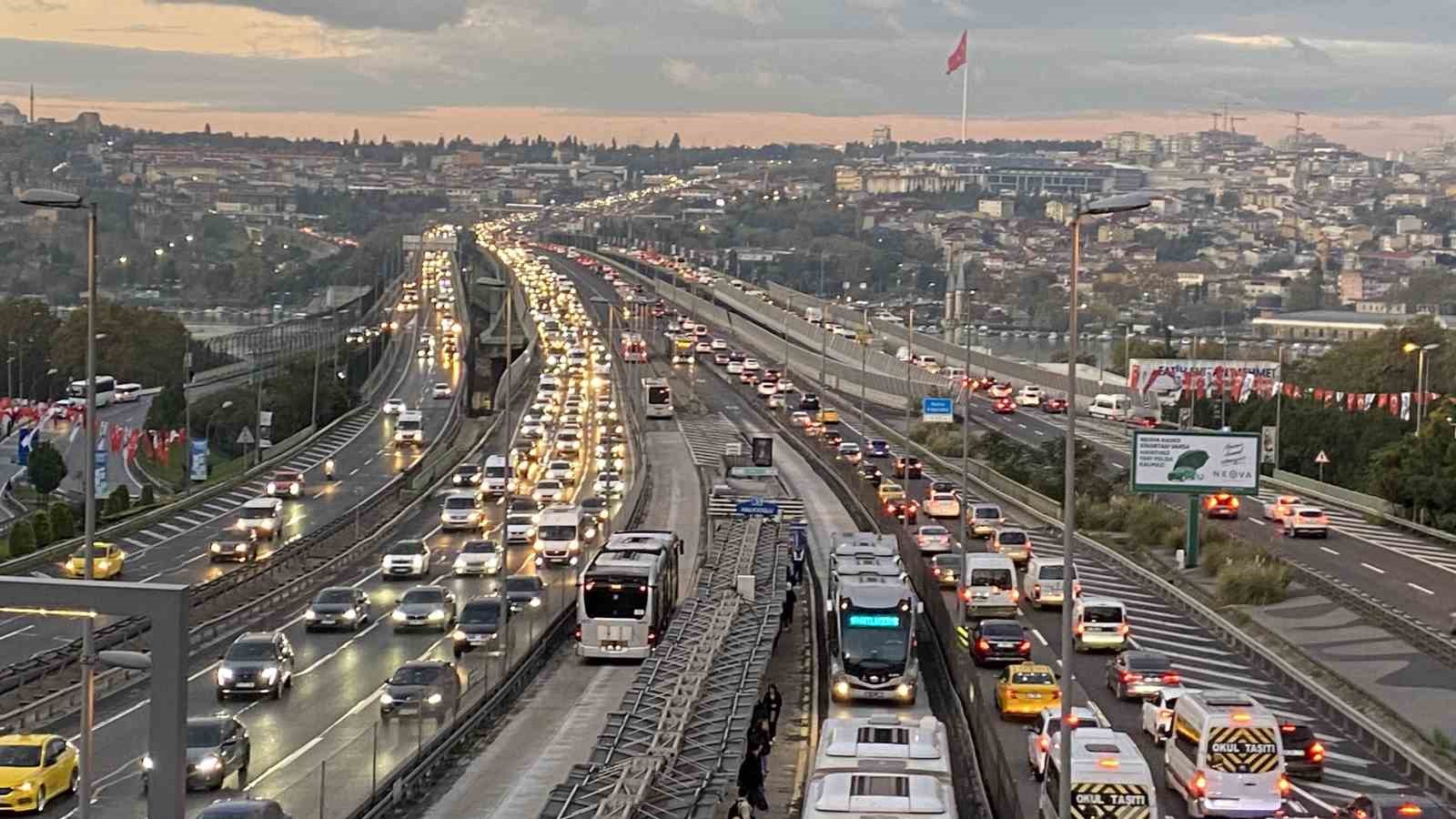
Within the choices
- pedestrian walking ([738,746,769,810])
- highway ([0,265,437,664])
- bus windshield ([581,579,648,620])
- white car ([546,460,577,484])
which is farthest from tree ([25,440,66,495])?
pedestrian walking ([738,746,769,810])

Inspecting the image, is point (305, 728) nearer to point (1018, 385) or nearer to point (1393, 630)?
point (1393, 630)

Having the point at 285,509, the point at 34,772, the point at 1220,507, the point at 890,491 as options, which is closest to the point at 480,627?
the point at 34,772

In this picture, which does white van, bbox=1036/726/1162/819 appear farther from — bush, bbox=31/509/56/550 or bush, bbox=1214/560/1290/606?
bush, bbox=31/509/56/550

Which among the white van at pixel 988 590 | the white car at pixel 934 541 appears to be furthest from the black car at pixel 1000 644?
the white car at pixel 934 541

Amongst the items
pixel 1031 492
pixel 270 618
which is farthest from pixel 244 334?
pixel 270 618

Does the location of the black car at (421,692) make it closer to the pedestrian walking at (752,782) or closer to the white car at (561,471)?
the pedestrian walking at (752,782)

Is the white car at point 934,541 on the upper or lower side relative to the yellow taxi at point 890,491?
upper
